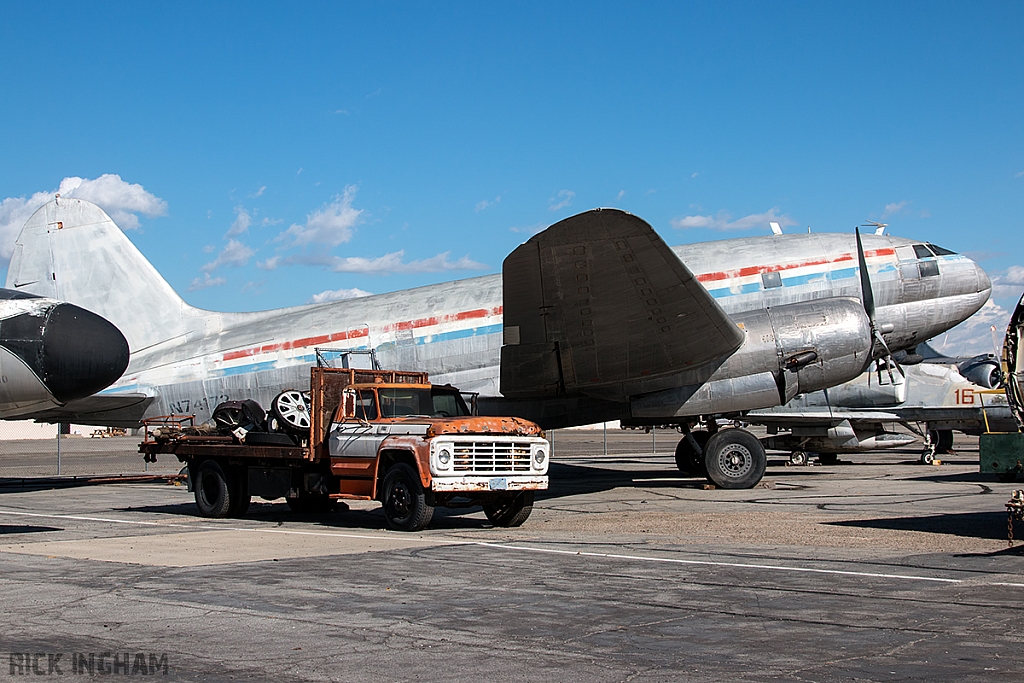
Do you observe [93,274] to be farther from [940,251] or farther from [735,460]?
[940,251]

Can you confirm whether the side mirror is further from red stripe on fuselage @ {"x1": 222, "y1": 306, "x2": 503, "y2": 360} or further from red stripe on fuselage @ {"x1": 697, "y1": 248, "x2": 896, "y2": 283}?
red stripe on fuselage @ {"x1": 697, "y1": 248, "x2": 896, "y2": 283}

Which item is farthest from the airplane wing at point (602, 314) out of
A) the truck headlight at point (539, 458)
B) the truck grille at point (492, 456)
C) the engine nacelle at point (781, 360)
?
the truck grille at point (492, 456)

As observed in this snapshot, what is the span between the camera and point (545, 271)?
52.5ft

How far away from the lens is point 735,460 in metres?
19.1

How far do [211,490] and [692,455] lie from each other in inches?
420

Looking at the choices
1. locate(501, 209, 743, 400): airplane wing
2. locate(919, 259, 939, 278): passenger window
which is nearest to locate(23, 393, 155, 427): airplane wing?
locate(501, 209, 743, 400): airplane wing

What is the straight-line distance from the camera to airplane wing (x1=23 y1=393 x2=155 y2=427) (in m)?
19.9

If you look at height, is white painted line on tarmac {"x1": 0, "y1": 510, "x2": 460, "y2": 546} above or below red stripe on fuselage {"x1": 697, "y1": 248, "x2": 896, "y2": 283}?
below

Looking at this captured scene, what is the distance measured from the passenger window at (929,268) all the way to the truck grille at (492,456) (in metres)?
10.7

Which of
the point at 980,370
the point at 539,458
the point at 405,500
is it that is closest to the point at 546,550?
the point at 539,458

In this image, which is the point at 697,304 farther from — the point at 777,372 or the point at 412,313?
the point at 412,313

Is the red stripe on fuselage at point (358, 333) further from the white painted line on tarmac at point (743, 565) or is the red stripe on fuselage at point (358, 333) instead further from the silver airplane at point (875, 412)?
the silver airplane at point (875, 412)

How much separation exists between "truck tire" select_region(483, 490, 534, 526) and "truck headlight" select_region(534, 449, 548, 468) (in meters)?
0.50

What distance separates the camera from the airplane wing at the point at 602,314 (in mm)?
15078
